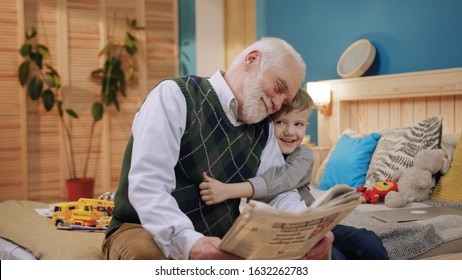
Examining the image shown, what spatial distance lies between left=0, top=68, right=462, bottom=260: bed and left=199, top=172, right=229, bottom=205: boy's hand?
1.71 ft

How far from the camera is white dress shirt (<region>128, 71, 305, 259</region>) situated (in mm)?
1309

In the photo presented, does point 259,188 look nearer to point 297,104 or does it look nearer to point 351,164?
point 297,104

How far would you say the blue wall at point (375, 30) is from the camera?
3426 millimetres

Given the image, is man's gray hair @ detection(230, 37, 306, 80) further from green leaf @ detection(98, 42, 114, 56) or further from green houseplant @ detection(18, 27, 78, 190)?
green leaf @ detection(98, 42, 114, 56)

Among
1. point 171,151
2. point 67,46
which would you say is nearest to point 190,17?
point 67,46

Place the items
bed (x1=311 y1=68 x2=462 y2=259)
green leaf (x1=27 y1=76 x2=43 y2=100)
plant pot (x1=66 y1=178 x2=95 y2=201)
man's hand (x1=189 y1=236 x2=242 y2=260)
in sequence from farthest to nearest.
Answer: plant pot (x1=66 y1=178 x2=95 y2=201), green leaf (x1=27 y1=76 x2=43 y2=100), bed (x1=311 y1=68 x2=462 y2=259), man's hand (x1=189 y1=236 x2=242 y2=260)

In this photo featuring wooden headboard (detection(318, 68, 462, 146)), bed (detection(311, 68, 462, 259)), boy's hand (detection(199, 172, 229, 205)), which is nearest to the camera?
boy's hand (detection(199, 172, 229, 205))

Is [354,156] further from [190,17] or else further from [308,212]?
[190,17]

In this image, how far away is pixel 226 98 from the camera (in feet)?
5.25

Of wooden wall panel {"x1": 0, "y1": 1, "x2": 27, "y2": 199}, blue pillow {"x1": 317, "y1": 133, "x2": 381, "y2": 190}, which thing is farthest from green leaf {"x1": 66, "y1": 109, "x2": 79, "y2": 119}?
blue pillow {"x1": 317, "y1": 133, "x2": 381, "y2": 190}

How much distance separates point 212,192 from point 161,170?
0.60ft

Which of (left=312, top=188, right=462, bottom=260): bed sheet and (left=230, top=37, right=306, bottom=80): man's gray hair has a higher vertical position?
(left=230, top=37, right=306, bottom=80): man's gray hair

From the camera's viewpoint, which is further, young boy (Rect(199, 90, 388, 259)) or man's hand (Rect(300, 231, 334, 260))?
young boy (Rect(199, 90, 388, 259))

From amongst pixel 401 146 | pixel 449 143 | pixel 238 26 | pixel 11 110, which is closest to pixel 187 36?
pixel 238 26
